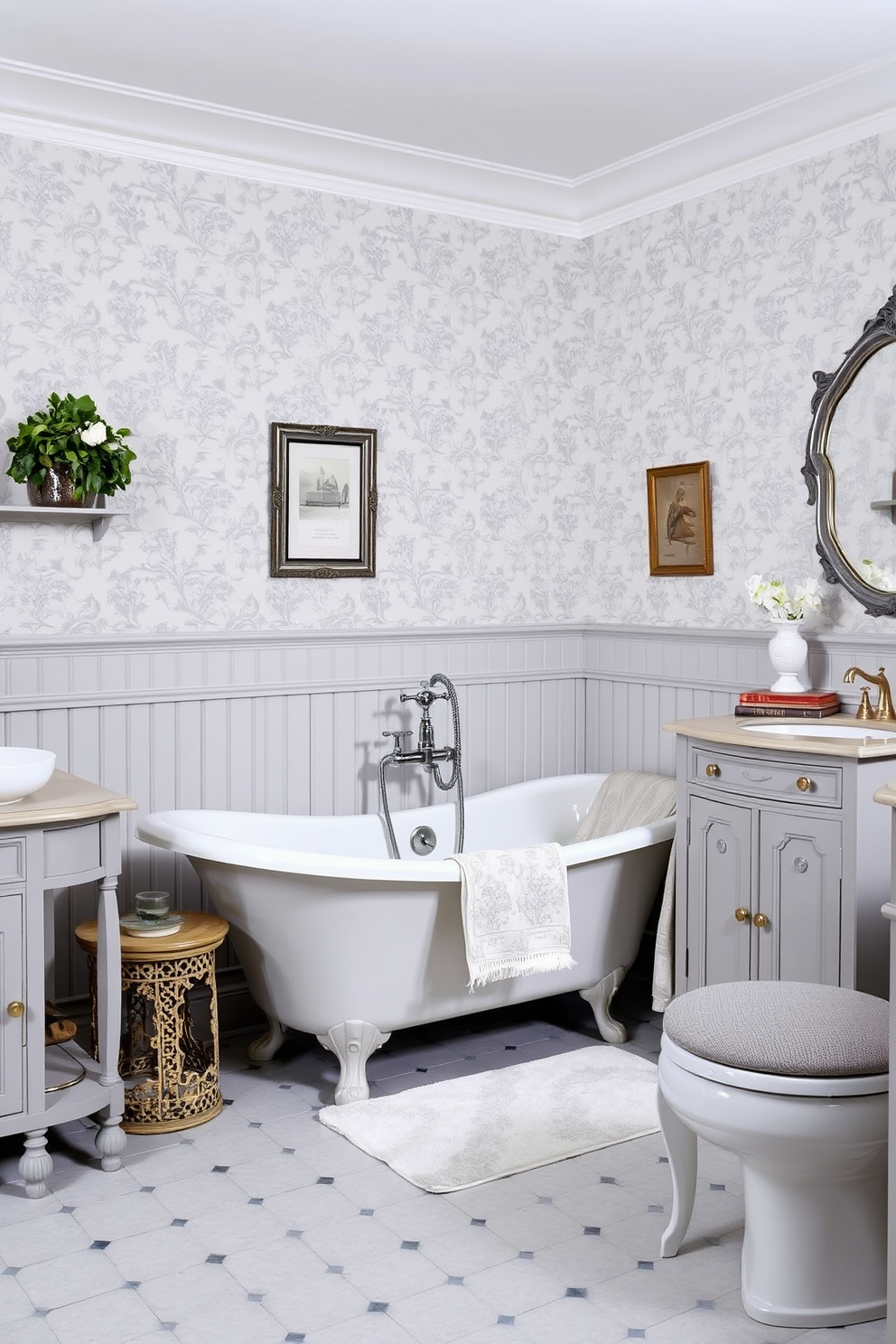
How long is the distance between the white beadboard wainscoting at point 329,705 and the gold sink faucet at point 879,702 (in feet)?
0.29

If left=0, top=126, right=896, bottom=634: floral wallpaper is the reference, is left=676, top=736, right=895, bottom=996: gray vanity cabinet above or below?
below

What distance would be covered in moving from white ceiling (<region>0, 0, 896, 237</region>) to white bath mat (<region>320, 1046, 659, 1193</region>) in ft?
8.82

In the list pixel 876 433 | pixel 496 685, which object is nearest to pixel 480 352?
pixel 496 685

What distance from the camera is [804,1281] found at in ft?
7.34

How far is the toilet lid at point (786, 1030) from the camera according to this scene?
2137 millimetres

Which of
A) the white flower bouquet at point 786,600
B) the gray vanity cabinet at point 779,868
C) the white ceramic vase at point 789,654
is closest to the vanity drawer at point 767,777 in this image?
the gray vanity cabinet at point 779,868

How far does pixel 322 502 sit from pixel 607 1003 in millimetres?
1780

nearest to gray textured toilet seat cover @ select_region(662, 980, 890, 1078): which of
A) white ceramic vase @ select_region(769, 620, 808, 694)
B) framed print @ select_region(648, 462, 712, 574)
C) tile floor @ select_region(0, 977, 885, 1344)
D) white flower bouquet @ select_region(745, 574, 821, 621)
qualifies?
tile floor @ select_region(0, 977, 885, 1344)

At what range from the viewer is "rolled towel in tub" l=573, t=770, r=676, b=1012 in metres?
3.61

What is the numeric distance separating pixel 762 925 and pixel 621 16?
225 centimetres

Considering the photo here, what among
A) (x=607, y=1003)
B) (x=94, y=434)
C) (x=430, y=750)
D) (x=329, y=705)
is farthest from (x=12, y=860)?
(x=607, y=1003)

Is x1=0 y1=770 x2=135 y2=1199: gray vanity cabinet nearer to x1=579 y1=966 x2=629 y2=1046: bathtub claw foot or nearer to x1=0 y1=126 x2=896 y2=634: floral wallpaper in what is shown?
x1=0 y1=126 x2=896 y2=634: floral wallpaper

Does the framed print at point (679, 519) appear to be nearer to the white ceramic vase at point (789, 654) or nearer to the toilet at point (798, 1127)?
the white ceramic vase at point (789, 654)

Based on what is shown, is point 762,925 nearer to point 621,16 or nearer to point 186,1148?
point 186,1148
